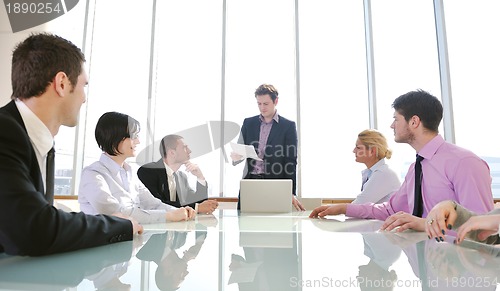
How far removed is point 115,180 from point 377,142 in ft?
6.04

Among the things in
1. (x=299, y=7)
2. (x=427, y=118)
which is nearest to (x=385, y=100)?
(x=299, y=7)

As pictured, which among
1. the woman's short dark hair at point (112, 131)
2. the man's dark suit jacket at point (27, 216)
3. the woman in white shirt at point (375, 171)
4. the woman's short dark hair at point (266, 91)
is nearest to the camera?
the man's dark suit jacket at point (27, 216)

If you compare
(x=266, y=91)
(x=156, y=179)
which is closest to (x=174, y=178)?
(x=156, y=179)

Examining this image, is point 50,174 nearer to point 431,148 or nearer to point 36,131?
point 36,131

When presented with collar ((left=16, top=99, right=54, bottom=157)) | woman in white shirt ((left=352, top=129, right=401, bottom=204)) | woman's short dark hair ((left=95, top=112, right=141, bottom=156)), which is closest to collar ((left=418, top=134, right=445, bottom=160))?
woman in white shirt ((left=352, top=129, right=401, bottom=204))

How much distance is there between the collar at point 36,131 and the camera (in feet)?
2.91

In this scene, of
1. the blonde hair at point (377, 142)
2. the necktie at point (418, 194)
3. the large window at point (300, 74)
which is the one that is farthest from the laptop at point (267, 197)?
the large window at point (300, 74)

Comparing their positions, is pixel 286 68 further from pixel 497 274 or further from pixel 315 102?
pixel 497 274

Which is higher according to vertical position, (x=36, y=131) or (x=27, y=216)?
(x=36, y=131)

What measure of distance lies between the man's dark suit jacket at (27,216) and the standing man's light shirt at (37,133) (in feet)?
0.27

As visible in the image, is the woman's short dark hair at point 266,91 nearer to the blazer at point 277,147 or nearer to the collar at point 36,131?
the blazer at point 277,147

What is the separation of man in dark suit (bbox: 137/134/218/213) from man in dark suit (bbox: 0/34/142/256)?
3.71 feet

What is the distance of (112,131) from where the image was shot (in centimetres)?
165

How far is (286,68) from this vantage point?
179 inches
